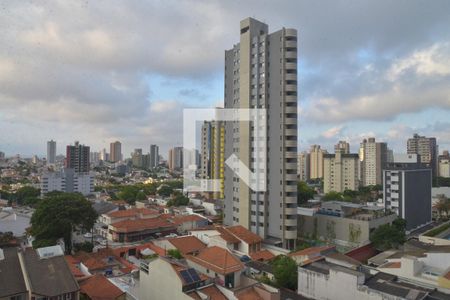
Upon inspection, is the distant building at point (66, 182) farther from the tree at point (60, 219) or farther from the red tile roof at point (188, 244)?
the red tile roof at point (188, 244)

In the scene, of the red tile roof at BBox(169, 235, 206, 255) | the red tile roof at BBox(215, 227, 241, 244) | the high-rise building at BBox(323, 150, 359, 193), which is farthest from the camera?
the high-rise building at BBox(323, 150, 359, 193)

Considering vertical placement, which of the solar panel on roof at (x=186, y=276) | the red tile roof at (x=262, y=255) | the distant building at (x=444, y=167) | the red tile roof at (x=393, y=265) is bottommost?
the red tile roof at (x=262, y=255)

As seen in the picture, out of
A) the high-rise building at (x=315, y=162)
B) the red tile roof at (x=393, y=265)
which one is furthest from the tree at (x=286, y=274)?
the high-rise building at (x=315, y=162)

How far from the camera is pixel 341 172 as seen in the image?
63.8m

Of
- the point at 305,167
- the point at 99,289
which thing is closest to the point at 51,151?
the point at 305,167

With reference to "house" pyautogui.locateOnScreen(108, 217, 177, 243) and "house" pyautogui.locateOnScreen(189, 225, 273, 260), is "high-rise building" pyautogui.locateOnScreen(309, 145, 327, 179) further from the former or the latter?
"house" pyautogui.locateOnScreen(189, 225, 273, 260)

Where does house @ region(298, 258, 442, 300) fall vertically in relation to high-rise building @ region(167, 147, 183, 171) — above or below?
below

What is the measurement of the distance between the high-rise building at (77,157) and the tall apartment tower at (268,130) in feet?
204

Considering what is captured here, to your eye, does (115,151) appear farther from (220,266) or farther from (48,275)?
(48,275)

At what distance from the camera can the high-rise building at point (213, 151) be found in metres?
50.9

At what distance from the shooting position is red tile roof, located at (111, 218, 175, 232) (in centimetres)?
2802

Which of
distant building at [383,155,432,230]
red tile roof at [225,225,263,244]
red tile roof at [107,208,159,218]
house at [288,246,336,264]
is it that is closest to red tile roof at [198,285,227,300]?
house at [288,246,336,264]

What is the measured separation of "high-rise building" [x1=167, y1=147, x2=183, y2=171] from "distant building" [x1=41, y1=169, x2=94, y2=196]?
181 feet

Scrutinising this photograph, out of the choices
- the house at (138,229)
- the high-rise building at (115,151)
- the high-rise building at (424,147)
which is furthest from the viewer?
the high-rise building at (115,151)
